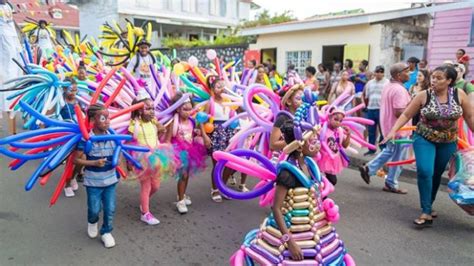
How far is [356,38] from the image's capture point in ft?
42.9

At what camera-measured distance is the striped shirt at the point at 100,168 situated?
140 inches

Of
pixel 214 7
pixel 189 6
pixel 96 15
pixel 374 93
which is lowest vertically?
pixel 374 93

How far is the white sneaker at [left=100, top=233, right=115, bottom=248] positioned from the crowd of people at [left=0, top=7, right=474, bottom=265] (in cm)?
1

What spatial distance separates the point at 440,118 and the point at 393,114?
140cm

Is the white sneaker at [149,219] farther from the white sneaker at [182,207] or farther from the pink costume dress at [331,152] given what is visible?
the pink costume dress at [331,152]

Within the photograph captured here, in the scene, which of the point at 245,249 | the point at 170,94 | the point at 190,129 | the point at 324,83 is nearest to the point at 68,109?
the point at 170,94

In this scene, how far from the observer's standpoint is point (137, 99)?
4309mm

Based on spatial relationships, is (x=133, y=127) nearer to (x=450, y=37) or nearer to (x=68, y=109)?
(x=68, y=109)

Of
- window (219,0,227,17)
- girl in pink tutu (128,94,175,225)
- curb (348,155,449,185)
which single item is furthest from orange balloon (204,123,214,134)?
window (219,0,227,17)

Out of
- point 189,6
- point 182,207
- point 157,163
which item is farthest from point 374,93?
point 189,6

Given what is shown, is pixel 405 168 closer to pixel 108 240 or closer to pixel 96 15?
pixel 108 240

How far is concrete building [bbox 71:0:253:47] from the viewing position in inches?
997

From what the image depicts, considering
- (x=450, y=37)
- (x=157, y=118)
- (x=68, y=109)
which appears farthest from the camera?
(x=450, y=37)

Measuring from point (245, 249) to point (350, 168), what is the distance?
495 cm
